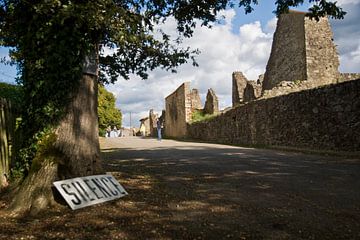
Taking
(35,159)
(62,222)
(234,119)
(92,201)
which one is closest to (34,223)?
(62,222)

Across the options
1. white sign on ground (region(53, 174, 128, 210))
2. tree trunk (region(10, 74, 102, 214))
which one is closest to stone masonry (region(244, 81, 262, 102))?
tree trunk (region(10, 74, 102, 214))

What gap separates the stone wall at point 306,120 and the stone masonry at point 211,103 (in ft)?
27.3

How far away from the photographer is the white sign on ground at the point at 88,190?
16.9 ft

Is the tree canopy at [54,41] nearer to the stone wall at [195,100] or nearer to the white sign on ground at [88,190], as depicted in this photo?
the white sign on ground at [88,190]

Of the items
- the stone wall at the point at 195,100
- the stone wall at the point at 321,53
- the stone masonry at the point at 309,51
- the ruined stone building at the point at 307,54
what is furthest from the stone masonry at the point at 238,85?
the stone wall at the point at 321,53

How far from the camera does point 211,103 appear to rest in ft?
103

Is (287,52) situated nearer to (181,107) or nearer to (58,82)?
(181,107)

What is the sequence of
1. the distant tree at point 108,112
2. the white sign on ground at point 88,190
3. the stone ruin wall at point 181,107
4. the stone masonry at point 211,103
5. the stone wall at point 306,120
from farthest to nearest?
the distant tree at point 108,112
the stone ruin wall at point 181,107
the stone masonry at point 211,103
the stone wall at point 306,120
the white sign on ground at point 88,190

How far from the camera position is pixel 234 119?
885 inches

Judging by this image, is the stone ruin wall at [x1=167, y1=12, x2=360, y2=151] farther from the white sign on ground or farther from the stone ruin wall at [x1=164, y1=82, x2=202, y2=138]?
the white sign on ground

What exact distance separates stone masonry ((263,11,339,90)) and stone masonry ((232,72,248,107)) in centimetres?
547

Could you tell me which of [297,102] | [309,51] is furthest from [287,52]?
[297,102]

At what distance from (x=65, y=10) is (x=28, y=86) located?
1.56 meters

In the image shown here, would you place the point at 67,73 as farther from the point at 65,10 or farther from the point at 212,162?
the point at 212,162
